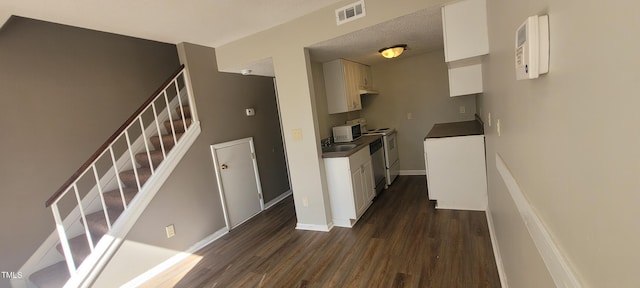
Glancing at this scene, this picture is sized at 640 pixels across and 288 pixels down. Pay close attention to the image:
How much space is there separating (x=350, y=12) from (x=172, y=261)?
10.6 ft

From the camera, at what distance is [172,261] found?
278 cm

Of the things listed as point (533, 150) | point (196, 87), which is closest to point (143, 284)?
point (196, 87)

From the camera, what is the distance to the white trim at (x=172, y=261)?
2496 mm

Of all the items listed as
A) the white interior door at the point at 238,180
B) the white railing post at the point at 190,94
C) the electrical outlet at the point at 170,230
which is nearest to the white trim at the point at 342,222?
the white interior door at the point at 238,180

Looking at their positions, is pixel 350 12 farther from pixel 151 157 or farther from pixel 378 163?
pixel 151 157

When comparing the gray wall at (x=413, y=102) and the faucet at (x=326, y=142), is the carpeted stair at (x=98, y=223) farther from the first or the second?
the gray wall at (x=413, y=102)

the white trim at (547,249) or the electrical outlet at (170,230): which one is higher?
the white trim at (547,249)

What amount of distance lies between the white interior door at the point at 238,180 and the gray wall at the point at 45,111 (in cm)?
144

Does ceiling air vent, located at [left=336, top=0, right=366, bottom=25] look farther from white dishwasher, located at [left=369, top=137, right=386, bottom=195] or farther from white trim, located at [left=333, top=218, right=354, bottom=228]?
white trim, located at [left=333, top=218, right=354, bottom=228]

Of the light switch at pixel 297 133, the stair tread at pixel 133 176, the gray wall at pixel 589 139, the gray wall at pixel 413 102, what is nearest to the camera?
the gray wall at pixel 589 139

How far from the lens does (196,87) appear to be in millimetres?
3143

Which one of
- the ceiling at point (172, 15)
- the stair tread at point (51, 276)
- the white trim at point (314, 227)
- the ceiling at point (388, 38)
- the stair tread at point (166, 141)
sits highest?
the ceiling at point (172, 15)

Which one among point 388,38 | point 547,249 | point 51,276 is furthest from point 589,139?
point 51,276

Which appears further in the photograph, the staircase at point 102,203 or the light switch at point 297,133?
the light switch at point 297,133
